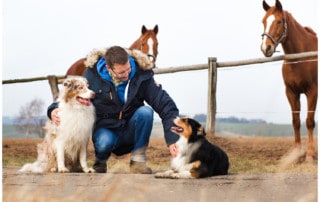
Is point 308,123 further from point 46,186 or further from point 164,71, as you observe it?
point 46,186

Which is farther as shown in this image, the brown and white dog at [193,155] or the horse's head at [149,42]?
the horse's head at [149,42]

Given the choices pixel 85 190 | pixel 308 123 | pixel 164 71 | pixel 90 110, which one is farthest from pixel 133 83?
pixel 308 123

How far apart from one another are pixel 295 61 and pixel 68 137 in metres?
2.31

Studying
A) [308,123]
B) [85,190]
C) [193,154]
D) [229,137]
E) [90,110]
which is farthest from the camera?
[308,123]

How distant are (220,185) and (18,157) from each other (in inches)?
104

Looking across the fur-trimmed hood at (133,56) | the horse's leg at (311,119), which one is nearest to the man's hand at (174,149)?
the fur-trimmed hood at (133,56)

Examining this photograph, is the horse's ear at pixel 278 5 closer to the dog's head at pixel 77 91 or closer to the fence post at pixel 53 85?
the dog's head at pixel 77 91

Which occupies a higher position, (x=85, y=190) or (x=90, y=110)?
(x=90, y=110)

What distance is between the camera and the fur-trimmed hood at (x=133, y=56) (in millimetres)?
4535

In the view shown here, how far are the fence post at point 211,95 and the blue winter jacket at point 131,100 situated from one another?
5.95ft

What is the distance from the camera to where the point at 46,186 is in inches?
171

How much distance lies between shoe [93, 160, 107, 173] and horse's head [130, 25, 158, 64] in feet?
3.24

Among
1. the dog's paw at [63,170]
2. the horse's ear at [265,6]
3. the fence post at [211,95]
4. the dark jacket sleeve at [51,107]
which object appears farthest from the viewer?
the fence post at [211,95]

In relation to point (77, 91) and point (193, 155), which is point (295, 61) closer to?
point (193, 155)
